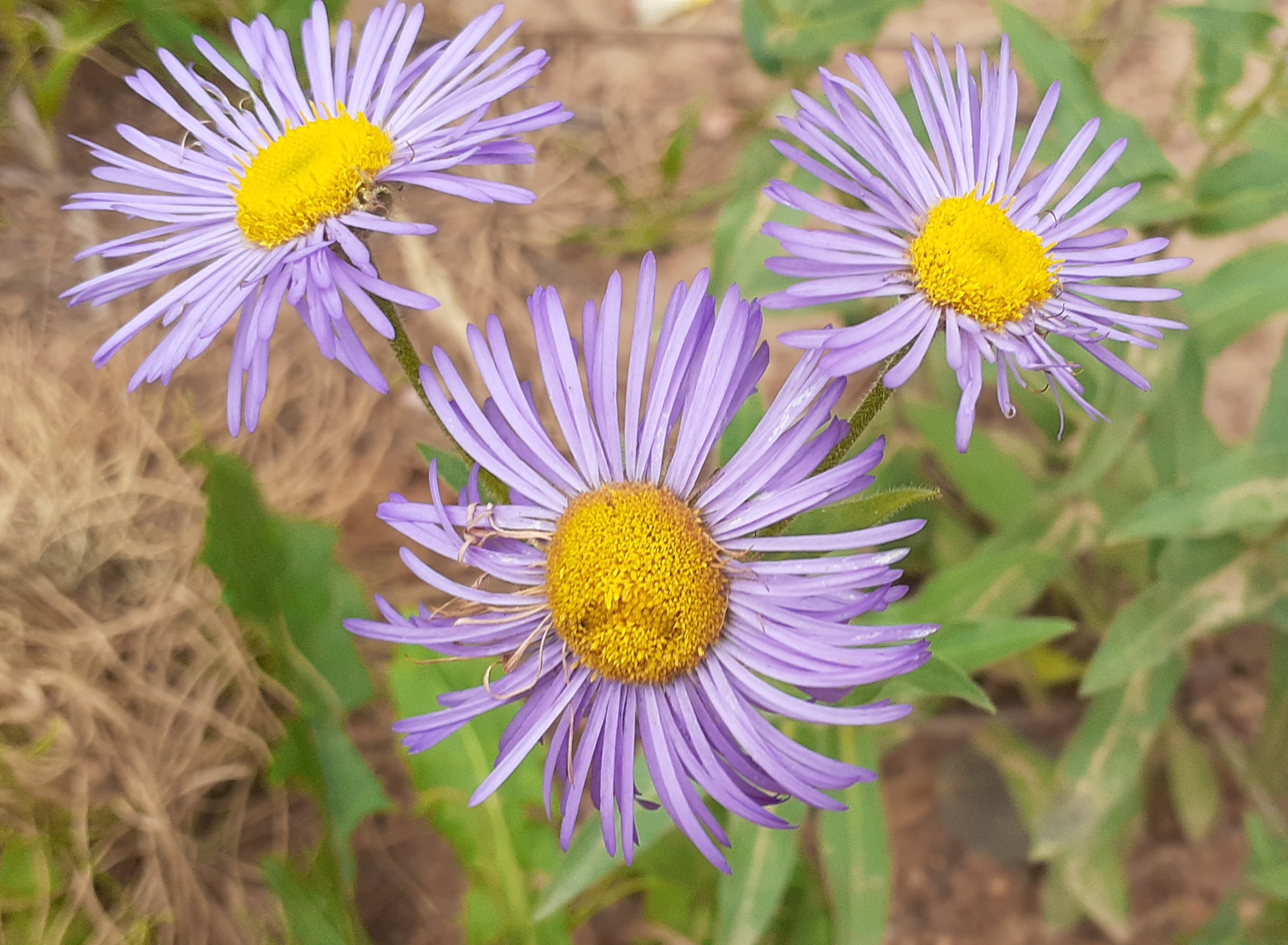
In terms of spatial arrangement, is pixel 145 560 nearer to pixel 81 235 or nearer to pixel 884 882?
pixel 81 235

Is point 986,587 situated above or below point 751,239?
below

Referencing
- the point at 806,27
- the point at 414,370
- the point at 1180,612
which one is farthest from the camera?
the point at 806,27

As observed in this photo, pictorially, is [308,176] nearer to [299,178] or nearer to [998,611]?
[299,178]

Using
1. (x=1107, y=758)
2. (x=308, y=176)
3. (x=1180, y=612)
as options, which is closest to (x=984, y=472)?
(x=1180, y=612)

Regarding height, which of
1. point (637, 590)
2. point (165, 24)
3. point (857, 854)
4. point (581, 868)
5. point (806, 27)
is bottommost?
point (581, 868)

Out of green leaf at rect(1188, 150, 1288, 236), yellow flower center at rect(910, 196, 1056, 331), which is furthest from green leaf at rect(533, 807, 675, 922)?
green leaf at rect(1188, 150, 1288, 236)

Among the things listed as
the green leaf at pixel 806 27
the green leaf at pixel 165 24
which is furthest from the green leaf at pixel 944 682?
the green leaf at pixel 165 24

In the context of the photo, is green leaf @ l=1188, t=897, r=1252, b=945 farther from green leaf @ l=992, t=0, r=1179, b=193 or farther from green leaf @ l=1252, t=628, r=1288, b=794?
green leaf @ l=992, t=0, r=1179, b=193
